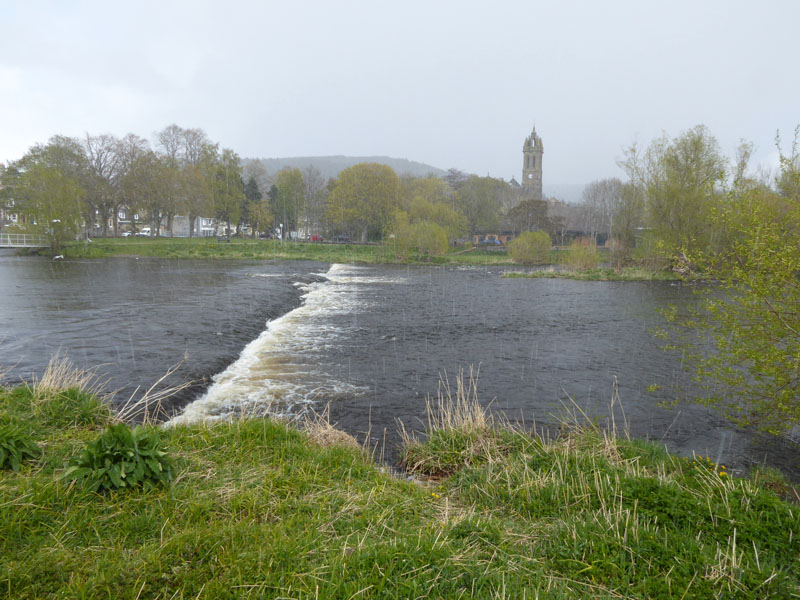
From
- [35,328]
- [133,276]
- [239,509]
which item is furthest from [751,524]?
[133,276]

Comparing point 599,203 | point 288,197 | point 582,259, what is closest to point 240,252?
point 288,197

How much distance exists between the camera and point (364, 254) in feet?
230

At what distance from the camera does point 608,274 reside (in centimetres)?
4488

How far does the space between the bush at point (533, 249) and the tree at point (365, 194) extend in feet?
87.8

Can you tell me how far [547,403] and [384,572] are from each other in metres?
8.33

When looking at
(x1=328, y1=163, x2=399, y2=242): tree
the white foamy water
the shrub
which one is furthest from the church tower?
the shrub

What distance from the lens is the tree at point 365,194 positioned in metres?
81.8

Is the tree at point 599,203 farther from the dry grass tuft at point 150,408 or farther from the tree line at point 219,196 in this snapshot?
the dry grass tuft at point 150,408

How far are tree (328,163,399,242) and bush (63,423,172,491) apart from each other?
77.7m

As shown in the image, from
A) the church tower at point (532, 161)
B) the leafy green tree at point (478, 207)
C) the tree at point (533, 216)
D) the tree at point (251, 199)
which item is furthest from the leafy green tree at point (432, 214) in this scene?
the church tower at point (532, 161)

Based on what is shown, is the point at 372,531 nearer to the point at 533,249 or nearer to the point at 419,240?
the point at 533,249

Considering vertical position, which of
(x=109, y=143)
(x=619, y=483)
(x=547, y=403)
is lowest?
(x=547, y=403)

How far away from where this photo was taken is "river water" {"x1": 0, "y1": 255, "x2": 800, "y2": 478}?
33.1 feet

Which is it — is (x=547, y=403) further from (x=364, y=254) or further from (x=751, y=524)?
(x=364, y=254)
